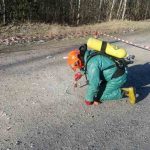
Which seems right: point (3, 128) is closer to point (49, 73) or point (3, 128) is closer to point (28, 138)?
point (28, 138)

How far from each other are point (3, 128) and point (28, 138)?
48cm

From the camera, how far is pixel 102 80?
650 centimetres

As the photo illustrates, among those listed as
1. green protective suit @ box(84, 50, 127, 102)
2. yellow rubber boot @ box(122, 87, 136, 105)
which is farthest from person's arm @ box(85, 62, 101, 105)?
yellow rubber boot @ box(122, 87, 136, 105)

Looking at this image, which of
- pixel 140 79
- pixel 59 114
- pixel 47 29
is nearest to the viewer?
pixel 59 114

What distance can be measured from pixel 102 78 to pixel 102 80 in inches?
3.0

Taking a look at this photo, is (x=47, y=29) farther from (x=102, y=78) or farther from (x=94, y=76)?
(x=94, y=76)

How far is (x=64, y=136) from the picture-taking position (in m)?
5.32

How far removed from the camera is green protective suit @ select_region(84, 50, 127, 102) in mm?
6113

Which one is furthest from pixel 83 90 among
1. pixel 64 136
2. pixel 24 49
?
pixel 24 49

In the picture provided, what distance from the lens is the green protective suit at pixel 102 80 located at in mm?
6113

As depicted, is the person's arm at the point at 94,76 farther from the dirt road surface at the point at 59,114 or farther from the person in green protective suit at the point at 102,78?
the dirt road surface at the point at 59,114

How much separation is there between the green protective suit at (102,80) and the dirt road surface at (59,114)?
177 mm

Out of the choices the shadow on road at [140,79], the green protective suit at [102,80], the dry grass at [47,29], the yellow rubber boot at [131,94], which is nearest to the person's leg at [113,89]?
the green protective suit at [102,80]

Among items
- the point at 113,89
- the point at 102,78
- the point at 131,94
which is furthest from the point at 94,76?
the point at 131,94
